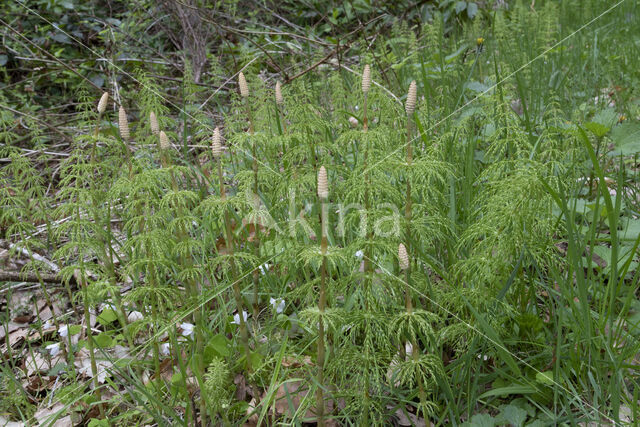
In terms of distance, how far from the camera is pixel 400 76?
382cm

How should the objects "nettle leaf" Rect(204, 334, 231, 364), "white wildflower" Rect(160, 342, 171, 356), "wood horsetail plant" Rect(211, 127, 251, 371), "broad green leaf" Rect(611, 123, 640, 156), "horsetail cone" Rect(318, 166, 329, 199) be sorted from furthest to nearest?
"broad green leaf" Rect(611, 123, 640, 156) → "white wildflower" Rect(160, 342, 171, 356) → "nettle leaf" Rect(204, 334, 231, 364) → "wood horsetail plant" Rect(211, 127, 251, 371) → "horsetail cone" Rect(318, 166, 329, 199)

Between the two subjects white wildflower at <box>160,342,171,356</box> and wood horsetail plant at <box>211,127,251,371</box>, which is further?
white wildflower at <box>160,342,171,356</box>

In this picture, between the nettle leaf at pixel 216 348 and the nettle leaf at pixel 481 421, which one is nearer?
the nettle leaf at pixel 481 421

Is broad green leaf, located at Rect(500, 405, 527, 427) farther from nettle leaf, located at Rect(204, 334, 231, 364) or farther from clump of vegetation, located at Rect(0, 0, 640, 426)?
nettle leaf, located at Rect(204, 334, 231, 364)

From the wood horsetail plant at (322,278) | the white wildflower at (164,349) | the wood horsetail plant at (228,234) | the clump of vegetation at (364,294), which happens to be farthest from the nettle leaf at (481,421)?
the white wildflower at (164,349)

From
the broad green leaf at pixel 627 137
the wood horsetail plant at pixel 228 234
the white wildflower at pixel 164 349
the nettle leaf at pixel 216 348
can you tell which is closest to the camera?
the wood horsetail plant at pixel 228 234

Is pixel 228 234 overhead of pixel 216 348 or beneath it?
overhead

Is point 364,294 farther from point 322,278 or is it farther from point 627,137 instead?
point 627,137

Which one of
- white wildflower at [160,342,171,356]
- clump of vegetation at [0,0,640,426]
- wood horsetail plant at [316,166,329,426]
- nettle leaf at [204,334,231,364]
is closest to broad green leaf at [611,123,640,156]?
clump of vegetation at [0,0,640,426]

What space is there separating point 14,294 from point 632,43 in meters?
4.28

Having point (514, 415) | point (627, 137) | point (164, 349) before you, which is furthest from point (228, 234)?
point (627, 137)

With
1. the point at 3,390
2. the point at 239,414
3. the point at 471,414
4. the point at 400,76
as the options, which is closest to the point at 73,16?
the point at 400,76

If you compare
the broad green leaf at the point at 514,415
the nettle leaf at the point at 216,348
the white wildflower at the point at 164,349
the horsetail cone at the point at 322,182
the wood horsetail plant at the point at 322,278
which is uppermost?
the horsetail cone at the point at 322,182

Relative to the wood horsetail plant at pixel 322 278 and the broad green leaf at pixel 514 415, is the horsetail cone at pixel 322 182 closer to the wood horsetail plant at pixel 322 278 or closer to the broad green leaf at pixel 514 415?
the wood horsetail plant at pixel 322 278
